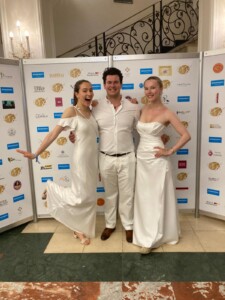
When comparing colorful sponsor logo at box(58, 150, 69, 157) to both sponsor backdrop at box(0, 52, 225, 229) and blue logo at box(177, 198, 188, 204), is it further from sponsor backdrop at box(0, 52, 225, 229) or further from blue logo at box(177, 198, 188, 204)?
blue logo at box(177, 198, 188, 204)

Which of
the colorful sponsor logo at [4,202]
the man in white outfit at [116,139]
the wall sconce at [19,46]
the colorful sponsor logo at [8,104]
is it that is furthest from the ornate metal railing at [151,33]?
the colorful sponsor logo at [4,202]

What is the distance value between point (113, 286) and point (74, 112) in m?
1.62

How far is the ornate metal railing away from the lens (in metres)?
7.51

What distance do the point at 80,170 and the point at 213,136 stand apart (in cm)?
163

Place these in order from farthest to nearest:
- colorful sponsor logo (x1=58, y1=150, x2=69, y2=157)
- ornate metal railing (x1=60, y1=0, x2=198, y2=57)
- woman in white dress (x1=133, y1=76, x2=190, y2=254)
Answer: ornate metal railing (x1=60, y1=0, x2=198, y2=57), colorful sponsor logo (x1=58, y1=150, x2=69, y2=157), woman in white dress (x1=133, y1=76, x2=190, y2=254)

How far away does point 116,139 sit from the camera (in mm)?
2676

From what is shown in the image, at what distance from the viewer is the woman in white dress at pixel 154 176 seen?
2576mm

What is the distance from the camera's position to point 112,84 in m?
2.59

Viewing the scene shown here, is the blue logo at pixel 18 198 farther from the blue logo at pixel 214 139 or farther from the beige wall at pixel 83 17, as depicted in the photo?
the beige wall at pixel 83 17

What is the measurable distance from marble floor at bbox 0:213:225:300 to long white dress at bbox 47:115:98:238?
0.28 meters

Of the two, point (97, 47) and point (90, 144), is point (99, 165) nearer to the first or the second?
point (90, 144)

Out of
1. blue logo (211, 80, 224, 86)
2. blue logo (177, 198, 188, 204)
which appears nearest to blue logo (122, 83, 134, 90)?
blue logo (211, 80, 224, 86)

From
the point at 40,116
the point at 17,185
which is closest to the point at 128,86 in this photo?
the point at 40,116

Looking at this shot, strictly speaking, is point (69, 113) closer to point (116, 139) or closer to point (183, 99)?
point (116, 139)
